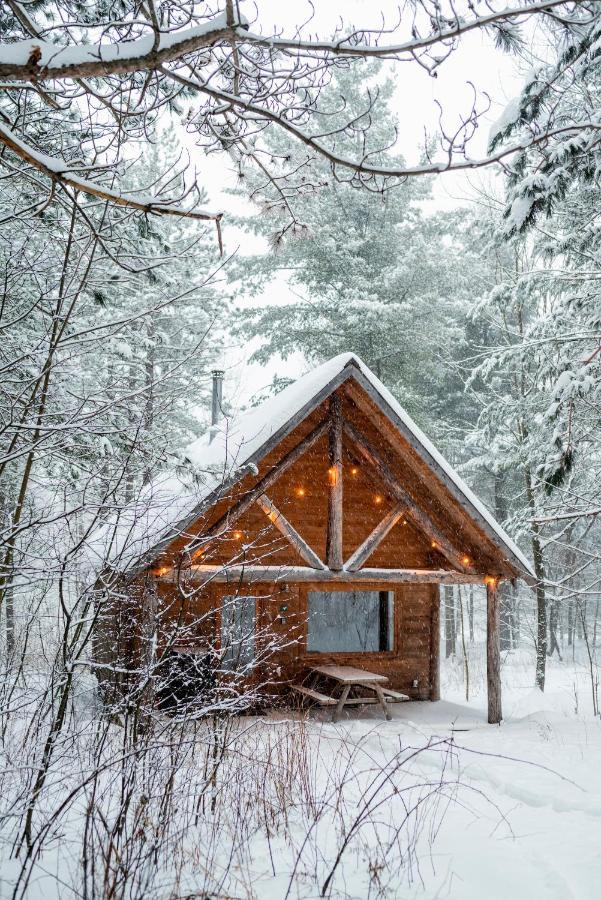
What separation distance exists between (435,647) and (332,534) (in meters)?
4.62

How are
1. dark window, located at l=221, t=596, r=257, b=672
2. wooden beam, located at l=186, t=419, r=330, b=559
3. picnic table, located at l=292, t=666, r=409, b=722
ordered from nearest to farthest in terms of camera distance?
dark window, located at l=221, t=596, r=257, b=672 < wooden beam, located at l=186, t=419, r=330, b=559 < picnic table, located at l=292, t=666, r=409, b=722

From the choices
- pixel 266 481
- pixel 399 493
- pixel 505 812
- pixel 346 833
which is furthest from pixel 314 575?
pixel 346 833

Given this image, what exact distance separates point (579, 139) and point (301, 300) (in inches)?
523

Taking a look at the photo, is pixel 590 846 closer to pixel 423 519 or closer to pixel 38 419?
pixel 38 419

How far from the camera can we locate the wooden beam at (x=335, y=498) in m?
9.42

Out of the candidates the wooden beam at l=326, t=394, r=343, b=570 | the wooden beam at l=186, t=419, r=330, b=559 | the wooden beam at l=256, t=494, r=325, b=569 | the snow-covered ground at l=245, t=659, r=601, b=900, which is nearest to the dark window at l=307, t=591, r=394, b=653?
the snow-covered ground at l=245, t=659, r=601, b=900

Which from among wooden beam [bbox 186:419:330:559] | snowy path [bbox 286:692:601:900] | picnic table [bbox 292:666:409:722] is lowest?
snowy path [bbox 286:692:601:900]

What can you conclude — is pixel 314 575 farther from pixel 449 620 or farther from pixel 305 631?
pixel 449 620

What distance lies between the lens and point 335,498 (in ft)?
31.3

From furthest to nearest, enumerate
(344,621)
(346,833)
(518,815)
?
1. (344,621)
2. (518,815)
3. (346,833)

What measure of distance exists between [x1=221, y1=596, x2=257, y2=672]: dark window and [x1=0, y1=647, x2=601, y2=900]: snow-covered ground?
1.91ft

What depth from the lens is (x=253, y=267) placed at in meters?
19.1

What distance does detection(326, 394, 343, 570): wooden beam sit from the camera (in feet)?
30.9

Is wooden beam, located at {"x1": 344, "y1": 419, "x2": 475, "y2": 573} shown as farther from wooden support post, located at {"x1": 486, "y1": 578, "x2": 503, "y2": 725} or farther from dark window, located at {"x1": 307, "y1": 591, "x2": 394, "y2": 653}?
dark window, located at {"x1": 307, "y1": 591, "x2": 394, "y2": 653}
